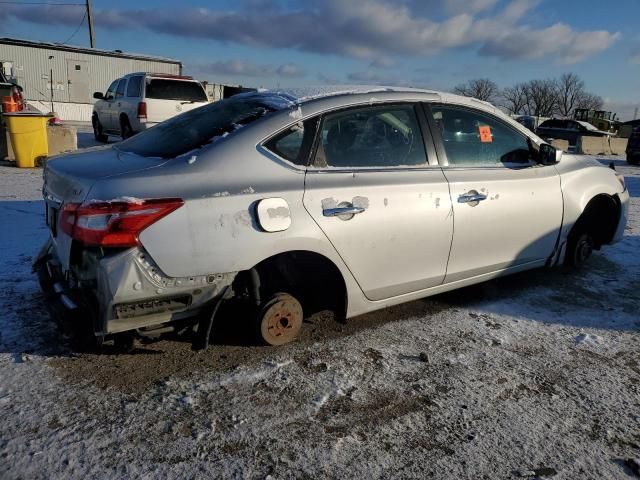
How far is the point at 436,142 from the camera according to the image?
3605 mm

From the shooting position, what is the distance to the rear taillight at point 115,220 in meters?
2.48

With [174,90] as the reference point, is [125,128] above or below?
below

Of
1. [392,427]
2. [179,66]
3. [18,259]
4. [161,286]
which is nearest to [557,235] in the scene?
[392,427]

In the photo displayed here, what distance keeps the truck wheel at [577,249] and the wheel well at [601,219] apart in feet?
0.20

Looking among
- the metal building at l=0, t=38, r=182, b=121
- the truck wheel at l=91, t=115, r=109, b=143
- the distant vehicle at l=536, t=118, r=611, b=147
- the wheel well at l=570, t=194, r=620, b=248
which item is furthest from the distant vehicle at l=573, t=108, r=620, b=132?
the wheel well at l=570, t=194, r=620, b=248

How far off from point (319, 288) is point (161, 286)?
105 centimetres

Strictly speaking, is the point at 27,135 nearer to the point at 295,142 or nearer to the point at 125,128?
the point at 125,128

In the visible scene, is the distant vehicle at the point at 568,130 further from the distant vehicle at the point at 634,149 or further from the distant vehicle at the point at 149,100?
the distant vehicle at the point at 149,100

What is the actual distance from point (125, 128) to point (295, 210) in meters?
11.8

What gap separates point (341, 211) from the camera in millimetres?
3037

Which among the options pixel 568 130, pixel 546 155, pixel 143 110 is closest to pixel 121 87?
pixel 143 110

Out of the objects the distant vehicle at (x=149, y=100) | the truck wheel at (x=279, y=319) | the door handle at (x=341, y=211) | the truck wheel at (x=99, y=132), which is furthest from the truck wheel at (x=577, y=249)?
the truck wheel at (x=99, y=132)

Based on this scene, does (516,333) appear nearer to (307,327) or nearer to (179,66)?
(307,327)

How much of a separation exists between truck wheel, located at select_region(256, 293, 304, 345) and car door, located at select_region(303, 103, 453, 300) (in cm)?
42
